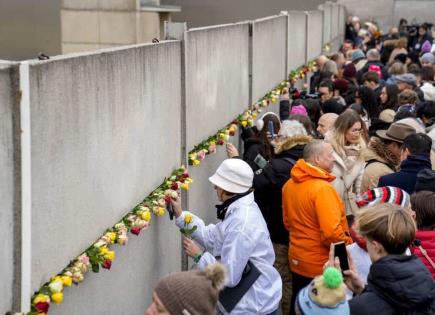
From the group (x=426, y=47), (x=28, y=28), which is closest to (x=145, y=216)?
(x=426, y=47)

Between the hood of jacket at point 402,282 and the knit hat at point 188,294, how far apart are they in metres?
1.00

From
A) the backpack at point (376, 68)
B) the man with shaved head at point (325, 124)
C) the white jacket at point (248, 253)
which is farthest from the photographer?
the backpack at point (376, 68)

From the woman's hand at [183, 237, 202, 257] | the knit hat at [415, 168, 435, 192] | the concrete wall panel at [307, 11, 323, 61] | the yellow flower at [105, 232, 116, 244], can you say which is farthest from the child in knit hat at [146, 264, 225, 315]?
the concrete wall panel at [307, 11, 323, 61]

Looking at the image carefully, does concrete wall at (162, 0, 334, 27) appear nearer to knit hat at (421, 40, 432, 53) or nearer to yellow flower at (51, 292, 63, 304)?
knit hat at (421, 40, 432, 53)

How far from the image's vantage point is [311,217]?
250 inches

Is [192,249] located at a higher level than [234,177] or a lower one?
lower

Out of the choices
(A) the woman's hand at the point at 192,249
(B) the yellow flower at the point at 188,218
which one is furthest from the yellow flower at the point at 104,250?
(B) the yellow flower at the point at 188,218

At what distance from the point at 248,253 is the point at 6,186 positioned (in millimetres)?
2126

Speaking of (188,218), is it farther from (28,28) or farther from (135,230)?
(28,28)

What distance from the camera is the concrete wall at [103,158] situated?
3928 millimetres

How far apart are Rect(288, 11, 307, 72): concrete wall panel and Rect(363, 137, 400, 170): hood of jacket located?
7.15 m

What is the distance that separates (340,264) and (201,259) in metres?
0.95

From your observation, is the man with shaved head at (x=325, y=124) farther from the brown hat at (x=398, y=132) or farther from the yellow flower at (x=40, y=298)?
the yellow flower at (x=40, y=298)

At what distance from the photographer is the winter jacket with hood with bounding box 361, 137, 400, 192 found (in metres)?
7.20
